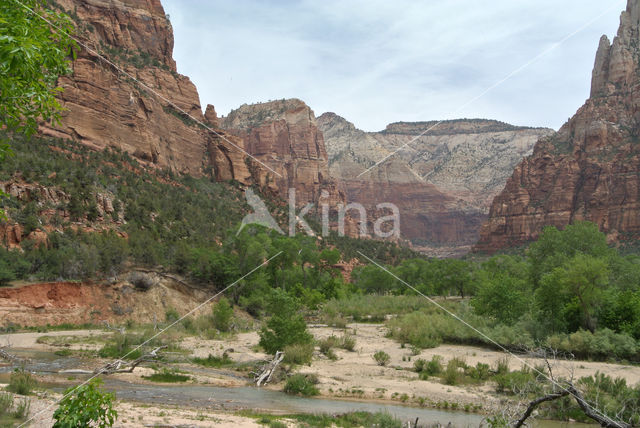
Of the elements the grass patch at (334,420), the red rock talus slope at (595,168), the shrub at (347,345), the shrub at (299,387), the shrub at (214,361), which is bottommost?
the shrub at (347,345)

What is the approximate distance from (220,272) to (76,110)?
106 feet

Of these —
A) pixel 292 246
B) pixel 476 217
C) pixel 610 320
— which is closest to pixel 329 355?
pixel 610 320

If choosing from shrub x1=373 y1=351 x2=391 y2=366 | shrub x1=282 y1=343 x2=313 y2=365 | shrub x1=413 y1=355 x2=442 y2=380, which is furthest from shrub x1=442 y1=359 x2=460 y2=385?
shrub x1=282 y1=343 x2=313 y2=365

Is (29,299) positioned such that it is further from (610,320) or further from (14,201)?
(610,320)

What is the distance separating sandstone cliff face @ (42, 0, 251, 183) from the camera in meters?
62.0

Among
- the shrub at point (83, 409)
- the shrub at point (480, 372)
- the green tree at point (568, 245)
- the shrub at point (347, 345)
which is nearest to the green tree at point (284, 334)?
the shrub at point (347, 345)

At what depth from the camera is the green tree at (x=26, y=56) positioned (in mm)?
5305

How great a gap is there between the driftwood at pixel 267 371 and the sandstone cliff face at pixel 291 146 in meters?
111

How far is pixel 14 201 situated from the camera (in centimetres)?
3903

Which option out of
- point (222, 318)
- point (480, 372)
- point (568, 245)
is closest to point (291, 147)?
point (568, 245)

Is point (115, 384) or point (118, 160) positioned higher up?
point (118, 160)

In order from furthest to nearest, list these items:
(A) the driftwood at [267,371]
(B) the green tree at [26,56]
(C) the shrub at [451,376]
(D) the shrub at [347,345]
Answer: (D) the shrub at [347,345] → (C) the shrub at [451,376] → (A) the driftwood at [267,371] → (B) the green tree at [26,56]

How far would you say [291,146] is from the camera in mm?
145125

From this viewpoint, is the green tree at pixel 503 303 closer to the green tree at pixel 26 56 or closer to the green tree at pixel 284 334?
the green tree at pixel 284 334
